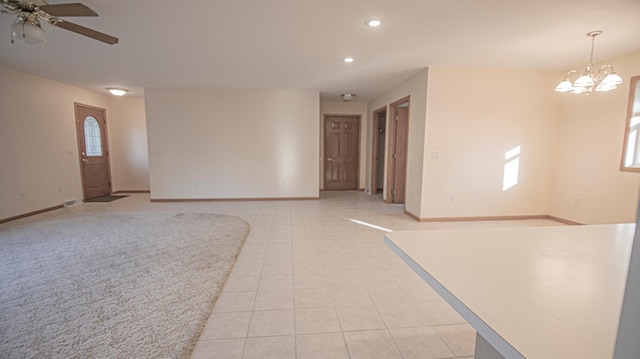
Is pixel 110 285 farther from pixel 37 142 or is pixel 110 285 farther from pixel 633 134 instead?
pixel 633 134

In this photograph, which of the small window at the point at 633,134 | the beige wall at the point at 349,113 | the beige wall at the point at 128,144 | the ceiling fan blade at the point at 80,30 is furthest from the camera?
the beige wall at the point at 349,113

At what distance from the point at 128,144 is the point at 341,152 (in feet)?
18.4

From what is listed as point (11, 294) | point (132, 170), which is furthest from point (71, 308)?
point (132, 170)

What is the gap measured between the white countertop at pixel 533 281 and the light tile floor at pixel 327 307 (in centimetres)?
97

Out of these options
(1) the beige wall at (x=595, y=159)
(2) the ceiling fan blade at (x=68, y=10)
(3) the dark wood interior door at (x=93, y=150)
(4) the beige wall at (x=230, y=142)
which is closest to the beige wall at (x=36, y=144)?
(3) the dark wood interior door at (x=93, y=150)

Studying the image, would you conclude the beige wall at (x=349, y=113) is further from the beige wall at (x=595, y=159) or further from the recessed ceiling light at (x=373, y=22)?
the recessed ceiling light at (x=373, y=22)

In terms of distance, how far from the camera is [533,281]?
787 mm

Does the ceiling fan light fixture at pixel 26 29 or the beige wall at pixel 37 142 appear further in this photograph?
the beige wall at pixel 37 142

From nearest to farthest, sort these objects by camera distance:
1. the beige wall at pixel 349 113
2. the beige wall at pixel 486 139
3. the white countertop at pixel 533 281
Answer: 1. the white countertop at pixel 533 281
2. the beige wall at pixel 486 139
3. the beige wall at pixel 349 113

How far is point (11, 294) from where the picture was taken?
7.39 feet

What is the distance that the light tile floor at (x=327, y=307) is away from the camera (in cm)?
171

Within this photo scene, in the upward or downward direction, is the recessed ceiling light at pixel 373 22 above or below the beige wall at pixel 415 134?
above

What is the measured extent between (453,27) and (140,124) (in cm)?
735

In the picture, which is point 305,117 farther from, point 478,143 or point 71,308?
point 71,308
